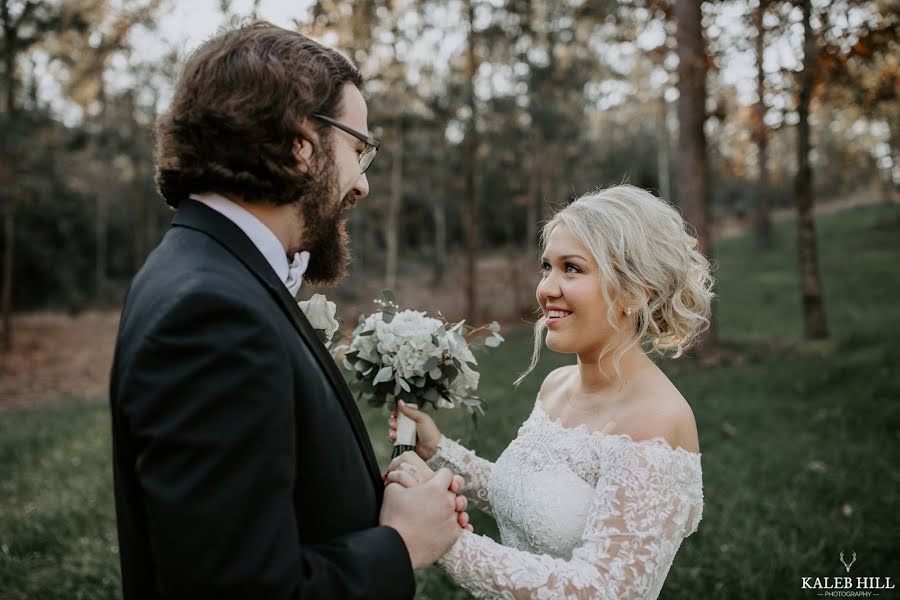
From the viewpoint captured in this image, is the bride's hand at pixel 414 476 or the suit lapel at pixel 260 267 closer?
the suit lapel at pixel 260 267

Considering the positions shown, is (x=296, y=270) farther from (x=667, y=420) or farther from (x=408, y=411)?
(x=667, y=420)

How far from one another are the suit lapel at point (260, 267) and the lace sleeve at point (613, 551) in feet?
2.10

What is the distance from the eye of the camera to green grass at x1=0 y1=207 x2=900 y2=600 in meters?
4.56

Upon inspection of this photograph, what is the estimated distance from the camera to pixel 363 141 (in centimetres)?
213

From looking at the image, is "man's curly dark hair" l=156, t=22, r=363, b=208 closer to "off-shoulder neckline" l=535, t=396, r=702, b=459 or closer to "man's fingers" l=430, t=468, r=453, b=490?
"man's fingers" l=430, t=468, r=453, b=490

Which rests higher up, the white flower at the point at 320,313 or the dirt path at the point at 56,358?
the white flower at the point at 320,313

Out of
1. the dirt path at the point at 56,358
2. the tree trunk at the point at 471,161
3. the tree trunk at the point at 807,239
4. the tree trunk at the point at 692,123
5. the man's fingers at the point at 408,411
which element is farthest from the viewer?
the tree trunk at the point at 471,161

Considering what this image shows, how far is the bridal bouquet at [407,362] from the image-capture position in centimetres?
265

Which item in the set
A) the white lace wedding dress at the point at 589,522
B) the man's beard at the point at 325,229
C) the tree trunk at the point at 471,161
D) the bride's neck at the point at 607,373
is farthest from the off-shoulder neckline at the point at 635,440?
the tree trunk at the point at 471,161

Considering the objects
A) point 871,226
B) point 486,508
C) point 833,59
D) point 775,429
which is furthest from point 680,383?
point 871,226

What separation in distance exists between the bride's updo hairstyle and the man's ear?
115 cm

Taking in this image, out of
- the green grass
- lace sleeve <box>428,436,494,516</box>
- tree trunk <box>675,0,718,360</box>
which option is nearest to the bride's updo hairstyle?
lace sleeve <box>428,436,494,516</box>

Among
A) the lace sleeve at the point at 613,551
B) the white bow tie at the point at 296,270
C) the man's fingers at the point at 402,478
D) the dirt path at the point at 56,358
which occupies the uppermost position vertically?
the white bow tie at the point at 296,270

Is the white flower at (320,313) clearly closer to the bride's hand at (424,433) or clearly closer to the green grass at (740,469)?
the bride's hand at (424,433)
